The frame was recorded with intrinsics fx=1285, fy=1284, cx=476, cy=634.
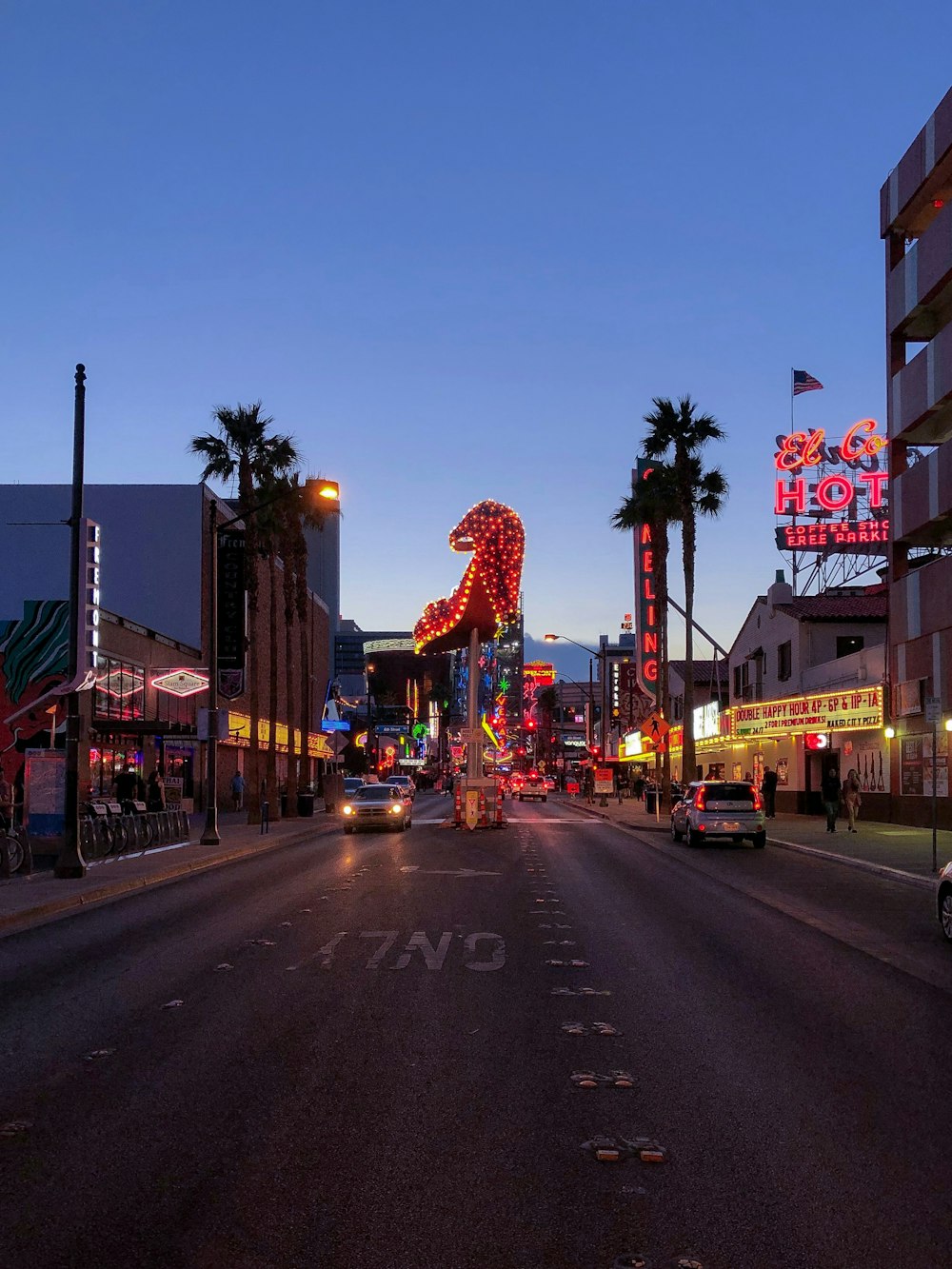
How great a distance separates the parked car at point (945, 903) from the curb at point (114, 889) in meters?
10.6

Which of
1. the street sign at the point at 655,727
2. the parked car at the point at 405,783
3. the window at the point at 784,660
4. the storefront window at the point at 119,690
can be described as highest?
the window at the point at 784,660

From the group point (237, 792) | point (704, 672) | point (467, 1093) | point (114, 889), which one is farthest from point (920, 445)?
point (704, 672)

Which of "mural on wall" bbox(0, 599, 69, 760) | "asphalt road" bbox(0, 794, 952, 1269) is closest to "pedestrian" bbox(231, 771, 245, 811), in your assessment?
"mural on wall" bbox(0, 599, 69, 760)

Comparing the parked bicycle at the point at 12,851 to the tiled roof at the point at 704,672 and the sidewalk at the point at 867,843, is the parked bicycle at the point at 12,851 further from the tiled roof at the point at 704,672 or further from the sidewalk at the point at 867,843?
the tiled roof at the point at 704,672

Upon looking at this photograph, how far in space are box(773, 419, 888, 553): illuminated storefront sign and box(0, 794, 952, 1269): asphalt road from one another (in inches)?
1627

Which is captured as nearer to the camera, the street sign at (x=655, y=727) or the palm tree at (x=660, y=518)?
the street sign at (x=655, y=727)

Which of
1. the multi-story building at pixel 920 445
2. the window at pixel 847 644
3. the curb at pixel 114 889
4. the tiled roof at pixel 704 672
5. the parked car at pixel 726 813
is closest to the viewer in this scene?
the curb at pixel 114 889

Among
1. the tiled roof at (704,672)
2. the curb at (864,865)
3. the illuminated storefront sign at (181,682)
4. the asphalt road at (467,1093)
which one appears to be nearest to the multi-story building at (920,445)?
the curb at (864,865)

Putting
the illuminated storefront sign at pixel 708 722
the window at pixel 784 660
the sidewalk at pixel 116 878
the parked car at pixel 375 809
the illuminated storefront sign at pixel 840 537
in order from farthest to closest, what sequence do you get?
the illuminated storefront sign at pixel 708 722
the illuminated storefront sign at pixel 840 537
the window at pixel 784 660
the parked car at pixel 375 809
the sidewalk at pixel 116 878

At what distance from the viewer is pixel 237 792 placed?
184ft

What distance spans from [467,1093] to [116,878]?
48.8 feet

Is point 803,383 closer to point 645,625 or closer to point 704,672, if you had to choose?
point 645,625

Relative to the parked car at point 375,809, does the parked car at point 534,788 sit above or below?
below

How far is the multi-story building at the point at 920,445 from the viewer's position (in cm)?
3459
